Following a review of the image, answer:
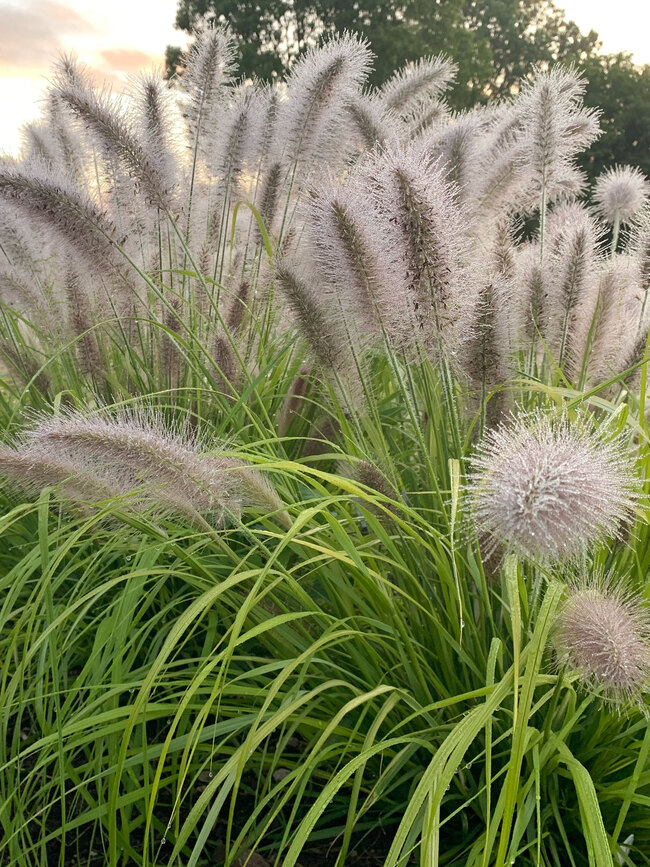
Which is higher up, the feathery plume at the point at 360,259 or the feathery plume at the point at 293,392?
the feathery plume at the point at 360,259

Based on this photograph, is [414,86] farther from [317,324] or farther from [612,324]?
[317,324]

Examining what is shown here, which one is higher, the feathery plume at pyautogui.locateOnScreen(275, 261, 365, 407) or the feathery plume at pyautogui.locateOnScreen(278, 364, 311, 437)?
the feathery plume at pyautogui.locateOnScreen(275, 261, 365, 407)

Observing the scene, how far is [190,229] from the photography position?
269cm

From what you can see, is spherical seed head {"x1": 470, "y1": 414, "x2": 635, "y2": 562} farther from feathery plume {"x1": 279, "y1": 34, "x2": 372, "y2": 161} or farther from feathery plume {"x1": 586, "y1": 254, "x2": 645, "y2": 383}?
feathery plume {"x1": 279, "y1": 34, "x2": 372, "y2": 161}

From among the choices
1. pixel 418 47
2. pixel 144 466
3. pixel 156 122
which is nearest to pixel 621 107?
pixel 418 47

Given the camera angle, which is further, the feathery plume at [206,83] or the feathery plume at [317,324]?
the feathery plume at [206,83]

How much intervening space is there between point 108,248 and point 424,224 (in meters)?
1.11

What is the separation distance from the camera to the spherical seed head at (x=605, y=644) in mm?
1102

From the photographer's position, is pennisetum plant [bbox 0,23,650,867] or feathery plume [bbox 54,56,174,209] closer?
pennisetum plant [bbox 0,23,650,867]

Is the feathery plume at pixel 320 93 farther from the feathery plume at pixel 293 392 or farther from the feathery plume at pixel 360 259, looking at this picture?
the feathery plume at pixel 360 259

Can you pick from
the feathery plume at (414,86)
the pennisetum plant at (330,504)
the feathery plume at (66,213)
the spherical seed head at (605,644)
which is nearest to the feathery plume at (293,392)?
the pennisetum plant at (330,504)

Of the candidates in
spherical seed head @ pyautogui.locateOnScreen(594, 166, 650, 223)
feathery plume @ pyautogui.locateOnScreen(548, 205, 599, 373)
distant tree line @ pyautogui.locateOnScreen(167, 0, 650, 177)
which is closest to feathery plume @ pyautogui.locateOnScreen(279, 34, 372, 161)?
feathery plume @ pyautogui.locateOnScreen(548, 205, 599, 373)

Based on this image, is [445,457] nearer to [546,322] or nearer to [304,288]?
[546,322]

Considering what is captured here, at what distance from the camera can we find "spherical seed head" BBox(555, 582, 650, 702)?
3.61 ft
